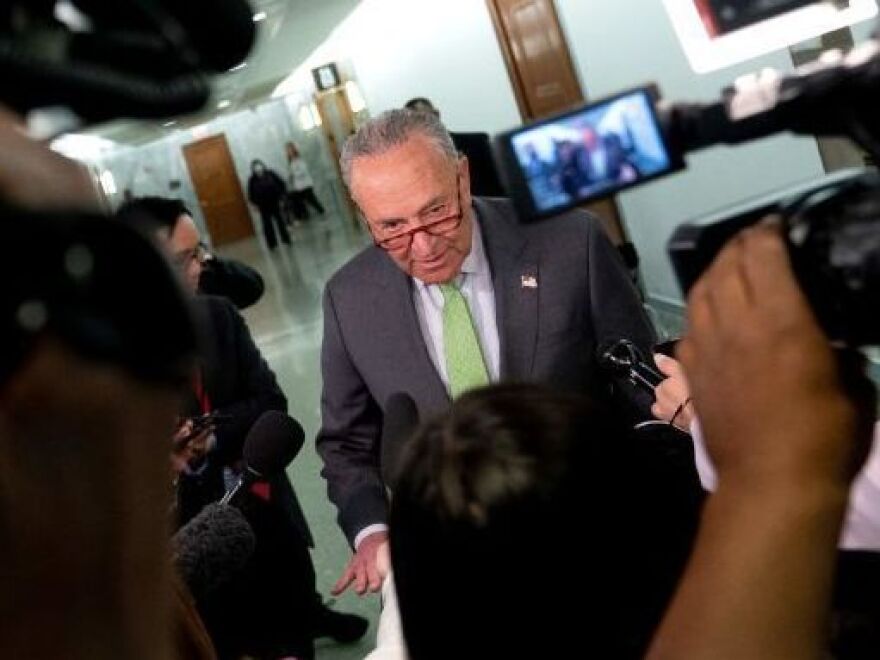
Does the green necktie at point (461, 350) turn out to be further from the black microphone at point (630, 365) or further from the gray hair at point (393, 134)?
the black microphone at point (630, 365)

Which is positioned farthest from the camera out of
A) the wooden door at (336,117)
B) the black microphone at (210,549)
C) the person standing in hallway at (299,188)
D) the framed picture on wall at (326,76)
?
the person standing in hallway at (299,188)

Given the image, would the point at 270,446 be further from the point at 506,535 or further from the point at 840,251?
the point at 840,251

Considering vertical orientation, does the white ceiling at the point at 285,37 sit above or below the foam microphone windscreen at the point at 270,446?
above

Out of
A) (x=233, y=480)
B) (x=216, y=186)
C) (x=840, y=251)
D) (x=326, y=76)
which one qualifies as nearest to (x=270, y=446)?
(x=233, y=480)

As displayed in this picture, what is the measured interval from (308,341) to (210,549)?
6.57 metres

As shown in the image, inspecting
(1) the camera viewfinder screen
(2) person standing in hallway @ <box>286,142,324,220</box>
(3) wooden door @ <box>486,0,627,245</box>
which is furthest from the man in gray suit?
(2) person standing in hallway @ <box>286,142,324,220</box>

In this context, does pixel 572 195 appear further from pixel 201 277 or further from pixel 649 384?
pixel 201 277

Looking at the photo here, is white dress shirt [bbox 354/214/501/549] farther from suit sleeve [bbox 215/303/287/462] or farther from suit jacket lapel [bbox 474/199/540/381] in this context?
suit sleeve [bbox 215/303/287/462]

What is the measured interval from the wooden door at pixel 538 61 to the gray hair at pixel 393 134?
3.99 meters

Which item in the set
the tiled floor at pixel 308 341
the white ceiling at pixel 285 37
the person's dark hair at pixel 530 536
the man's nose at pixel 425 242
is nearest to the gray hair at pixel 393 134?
the man's nose at pixel 425 242

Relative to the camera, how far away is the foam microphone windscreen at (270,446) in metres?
1.53

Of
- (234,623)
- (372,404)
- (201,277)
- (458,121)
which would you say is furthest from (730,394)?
(458,121)

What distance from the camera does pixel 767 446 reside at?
54cm

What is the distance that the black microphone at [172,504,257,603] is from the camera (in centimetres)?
128
